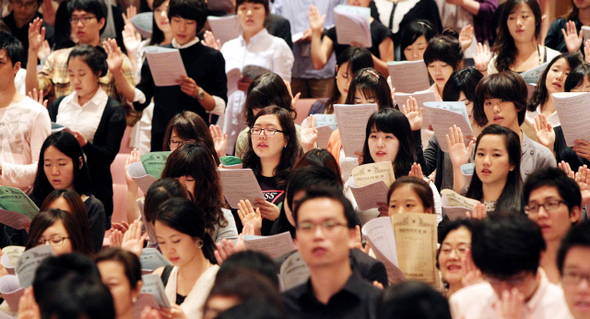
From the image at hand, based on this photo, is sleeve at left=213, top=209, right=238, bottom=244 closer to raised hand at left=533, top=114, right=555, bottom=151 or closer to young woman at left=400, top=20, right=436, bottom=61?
raised hand at left=533, top=114, right=555, bottom=151

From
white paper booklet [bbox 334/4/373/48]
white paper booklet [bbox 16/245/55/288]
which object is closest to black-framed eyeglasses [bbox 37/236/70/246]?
white paper booklet [bbox 16/245/55/288]

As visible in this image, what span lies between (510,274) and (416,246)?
665 mm

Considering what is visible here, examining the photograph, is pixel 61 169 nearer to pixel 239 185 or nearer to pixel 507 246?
pixel 239 185

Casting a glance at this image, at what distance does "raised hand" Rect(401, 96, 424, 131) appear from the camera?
495 centimetres

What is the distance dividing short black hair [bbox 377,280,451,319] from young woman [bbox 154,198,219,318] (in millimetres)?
1243

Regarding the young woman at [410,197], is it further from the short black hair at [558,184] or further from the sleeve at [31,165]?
the sleeve at [31,165]

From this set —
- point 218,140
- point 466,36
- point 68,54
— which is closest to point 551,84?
point 466,36

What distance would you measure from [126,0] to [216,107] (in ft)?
8.50

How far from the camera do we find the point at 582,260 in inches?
100.0

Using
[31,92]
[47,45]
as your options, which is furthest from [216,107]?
[47,45]

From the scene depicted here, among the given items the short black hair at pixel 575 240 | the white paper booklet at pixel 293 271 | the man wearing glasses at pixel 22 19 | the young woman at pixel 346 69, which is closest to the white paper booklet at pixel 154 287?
the white paper booklet at pixel 293 271

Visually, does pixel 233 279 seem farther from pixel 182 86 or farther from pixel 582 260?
pixel 182 86

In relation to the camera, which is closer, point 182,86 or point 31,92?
point 182,86

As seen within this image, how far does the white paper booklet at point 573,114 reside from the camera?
4387 mm
